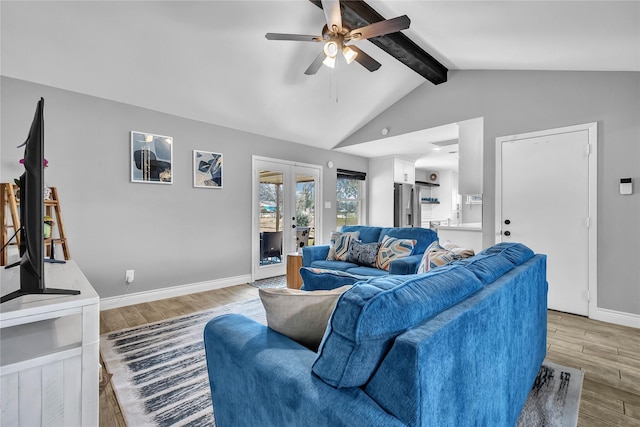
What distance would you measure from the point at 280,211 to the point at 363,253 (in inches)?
77.9

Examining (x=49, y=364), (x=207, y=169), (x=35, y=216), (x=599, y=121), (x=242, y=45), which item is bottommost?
(x=49, y=364)

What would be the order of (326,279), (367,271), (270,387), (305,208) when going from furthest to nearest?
(305,208)
(367,271)
(326,279)
(270,387)

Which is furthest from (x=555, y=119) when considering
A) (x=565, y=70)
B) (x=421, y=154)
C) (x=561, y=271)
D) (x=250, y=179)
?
(x=250, y=179)

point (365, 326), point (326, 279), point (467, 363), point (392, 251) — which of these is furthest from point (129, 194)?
point (467, 363)

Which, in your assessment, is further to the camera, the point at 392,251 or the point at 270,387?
the point at 392,251

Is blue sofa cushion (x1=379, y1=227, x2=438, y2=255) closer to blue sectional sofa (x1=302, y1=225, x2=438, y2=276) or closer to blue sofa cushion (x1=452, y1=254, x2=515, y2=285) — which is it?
blue sectional sofa (x1=302, y1=225, x2=438, y2=276)

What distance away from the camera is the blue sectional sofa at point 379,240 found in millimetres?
2787

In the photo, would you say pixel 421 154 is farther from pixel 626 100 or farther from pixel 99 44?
pixel 99 44

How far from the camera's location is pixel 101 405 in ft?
5.49

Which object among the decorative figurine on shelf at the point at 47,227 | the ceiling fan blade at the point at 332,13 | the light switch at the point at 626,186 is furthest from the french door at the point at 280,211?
the light switch at the point at 626,186

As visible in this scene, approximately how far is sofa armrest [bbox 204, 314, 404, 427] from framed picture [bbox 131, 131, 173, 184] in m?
2.92

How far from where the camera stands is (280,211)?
4.93 meters

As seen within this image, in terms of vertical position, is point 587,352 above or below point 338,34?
below

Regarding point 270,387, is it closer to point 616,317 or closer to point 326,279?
point 326,279
